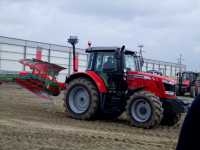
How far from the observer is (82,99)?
43.5 ft

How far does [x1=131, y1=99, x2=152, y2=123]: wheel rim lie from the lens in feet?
38.0

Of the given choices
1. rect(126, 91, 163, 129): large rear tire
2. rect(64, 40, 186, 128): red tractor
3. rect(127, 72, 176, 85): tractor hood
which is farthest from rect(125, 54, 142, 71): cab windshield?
rect(126, 91, 163, 129): large rear tire

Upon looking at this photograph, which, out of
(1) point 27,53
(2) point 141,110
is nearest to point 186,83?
(1) point 27,53

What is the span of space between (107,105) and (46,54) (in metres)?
29.5

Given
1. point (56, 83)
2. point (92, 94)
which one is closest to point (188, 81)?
point (56, 83)

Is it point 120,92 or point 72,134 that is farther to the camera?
point 120,92

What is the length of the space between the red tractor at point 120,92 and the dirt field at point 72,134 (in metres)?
0.35

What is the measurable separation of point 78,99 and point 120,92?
1.47 metres

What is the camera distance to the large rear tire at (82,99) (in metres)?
12.6

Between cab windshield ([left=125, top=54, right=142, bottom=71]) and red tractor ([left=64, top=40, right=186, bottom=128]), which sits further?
cab windshield ([left=125, top=54, right=142, bottom=71])

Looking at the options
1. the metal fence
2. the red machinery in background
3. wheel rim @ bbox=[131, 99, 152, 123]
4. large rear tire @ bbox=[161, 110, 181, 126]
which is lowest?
large rear tire @ bbox=[161, 110, 181, 126]

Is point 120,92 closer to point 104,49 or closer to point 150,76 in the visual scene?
point 150,76

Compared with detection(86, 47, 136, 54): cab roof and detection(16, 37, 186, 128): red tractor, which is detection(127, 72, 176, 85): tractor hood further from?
detection(86, 47, 136, 54): cab roof

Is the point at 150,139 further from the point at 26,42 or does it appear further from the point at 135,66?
the point at 26,42
